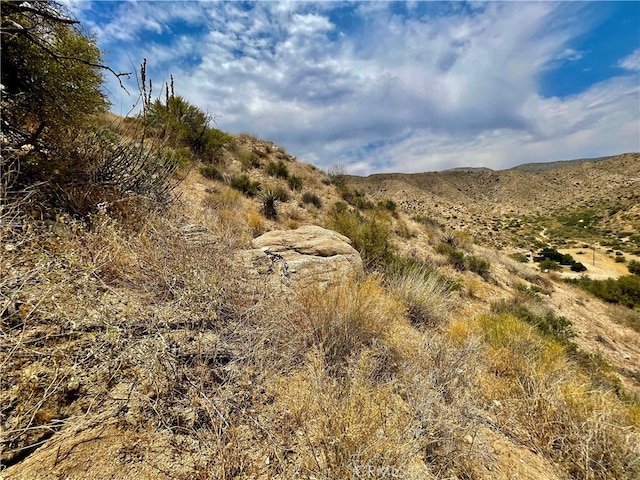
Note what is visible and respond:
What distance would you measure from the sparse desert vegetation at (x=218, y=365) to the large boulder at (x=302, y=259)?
62mm

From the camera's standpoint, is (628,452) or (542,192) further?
(542,192)

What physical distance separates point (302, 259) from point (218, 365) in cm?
225

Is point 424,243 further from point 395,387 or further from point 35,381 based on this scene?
point 35,381

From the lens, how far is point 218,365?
190cm

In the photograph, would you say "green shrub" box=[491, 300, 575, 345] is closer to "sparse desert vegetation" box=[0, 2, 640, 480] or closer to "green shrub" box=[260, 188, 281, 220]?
"sparse desert vegetation" box=[0, 2, 640, 480]

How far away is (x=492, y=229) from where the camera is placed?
32.4 m

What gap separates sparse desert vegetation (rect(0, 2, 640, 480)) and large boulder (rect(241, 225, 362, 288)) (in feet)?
0.20

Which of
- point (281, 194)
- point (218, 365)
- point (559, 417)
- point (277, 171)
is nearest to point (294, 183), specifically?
point (277, 171)

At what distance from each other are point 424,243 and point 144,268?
843cm

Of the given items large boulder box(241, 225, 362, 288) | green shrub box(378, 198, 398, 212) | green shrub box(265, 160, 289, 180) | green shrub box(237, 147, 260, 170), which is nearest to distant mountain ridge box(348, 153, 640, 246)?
green shrub box(378, 198, 398, 212)

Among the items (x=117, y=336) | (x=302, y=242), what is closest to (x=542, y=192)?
(x=302, y=242)

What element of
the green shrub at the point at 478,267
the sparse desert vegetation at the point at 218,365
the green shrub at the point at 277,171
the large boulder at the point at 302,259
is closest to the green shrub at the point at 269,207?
the large boulder at the point at 302,259

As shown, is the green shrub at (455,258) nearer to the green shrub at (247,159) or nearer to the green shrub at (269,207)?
the green shrub at (269,207)

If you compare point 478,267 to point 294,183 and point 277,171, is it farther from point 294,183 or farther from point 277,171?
point 277,171
